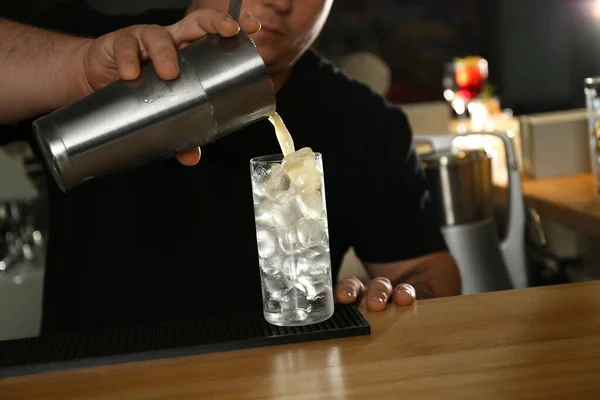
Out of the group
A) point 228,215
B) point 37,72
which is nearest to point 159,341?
point 37,72

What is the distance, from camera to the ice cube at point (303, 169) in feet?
3.44

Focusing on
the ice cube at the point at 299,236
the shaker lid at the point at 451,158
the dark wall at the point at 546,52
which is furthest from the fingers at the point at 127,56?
the dark wall at the point at 546,52

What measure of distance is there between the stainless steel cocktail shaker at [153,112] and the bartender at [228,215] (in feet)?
1.69

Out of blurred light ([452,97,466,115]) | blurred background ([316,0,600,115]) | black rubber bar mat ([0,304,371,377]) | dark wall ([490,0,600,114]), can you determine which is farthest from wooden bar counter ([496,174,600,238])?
blurred background ([316,0,600,115])

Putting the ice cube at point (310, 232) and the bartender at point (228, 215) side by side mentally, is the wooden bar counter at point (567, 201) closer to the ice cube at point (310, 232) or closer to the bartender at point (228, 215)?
the bartender at point (228, 215)

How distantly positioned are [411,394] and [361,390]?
5 cm

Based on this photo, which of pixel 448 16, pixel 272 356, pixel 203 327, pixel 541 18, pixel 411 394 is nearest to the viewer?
pixel 411 394

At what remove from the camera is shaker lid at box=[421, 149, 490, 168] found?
225 centimetres

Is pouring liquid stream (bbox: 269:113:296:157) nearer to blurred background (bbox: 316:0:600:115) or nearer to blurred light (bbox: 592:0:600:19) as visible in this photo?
blurred light (bbox: 592:0:600:19)

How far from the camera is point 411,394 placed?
0.87 meters

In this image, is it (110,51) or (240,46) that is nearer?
(240,46)

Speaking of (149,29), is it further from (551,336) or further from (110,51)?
(551,336)

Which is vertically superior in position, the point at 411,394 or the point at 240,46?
the point at 240,46

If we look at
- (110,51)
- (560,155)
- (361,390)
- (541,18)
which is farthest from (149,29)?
(541,18)
